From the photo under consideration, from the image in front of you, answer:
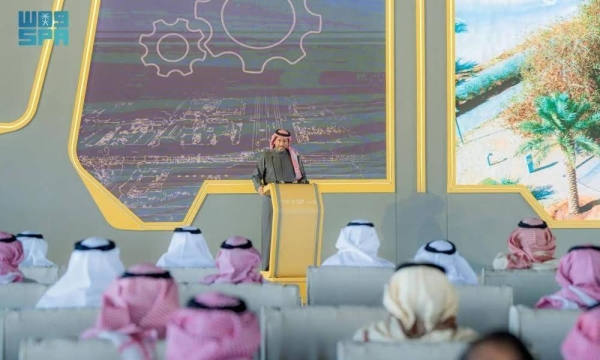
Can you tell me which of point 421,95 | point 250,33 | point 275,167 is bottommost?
point 275,167

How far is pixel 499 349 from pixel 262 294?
77.5 inches

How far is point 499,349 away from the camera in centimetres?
143

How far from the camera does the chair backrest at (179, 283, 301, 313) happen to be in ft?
10.8

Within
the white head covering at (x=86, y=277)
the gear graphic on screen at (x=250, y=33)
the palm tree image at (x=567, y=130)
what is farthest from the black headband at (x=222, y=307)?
the palm tree image at (x=567, y=130)

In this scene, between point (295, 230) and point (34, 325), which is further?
point (295, 230)

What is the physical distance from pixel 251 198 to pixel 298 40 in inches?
63.3

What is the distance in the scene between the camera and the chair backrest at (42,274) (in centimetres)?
464

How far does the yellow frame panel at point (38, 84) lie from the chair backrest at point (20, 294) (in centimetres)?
490

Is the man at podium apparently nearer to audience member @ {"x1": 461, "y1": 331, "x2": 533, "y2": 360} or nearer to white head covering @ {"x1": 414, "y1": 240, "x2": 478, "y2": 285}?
white head covering @ {"x1": 414, "y1": 240, "x2": 478, "y2": 285}

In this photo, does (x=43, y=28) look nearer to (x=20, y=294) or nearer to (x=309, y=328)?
(x=20, y=294)

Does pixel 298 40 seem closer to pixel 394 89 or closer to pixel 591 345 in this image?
pixel 394 89

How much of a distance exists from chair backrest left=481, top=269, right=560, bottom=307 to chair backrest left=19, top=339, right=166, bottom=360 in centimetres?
227

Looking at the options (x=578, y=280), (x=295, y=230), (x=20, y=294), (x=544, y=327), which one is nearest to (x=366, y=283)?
(x=578, y=280)

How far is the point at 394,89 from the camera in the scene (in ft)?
27.0
